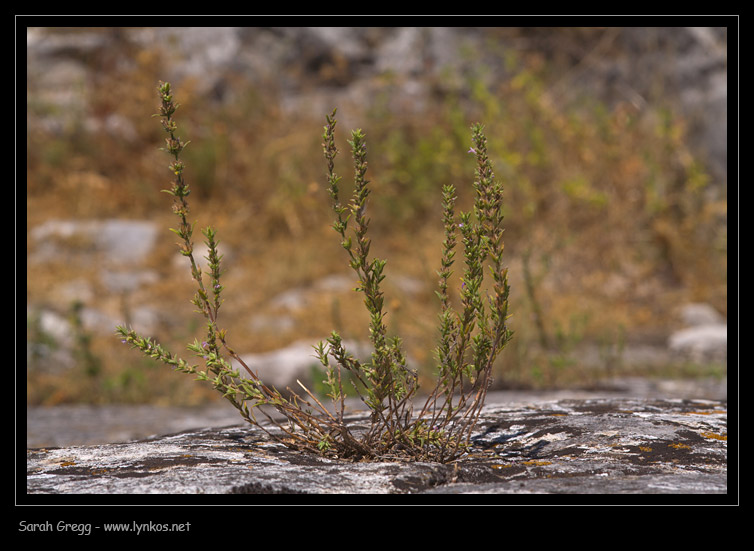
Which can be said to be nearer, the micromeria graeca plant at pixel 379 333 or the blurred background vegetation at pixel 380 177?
the micromeria graeca plant at pixel 379 333

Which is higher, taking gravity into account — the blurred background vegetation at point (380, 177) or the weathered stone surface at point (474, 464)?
the blurred background vegetation at point (380, 177)

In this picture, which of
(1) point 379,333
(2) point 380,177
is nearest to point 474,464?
(1) point 379,333

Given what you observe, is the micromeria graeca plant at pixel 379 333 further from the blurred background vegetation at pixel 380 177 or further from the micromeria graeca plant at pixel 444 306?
the blurred background vegetation at pixel 380 177

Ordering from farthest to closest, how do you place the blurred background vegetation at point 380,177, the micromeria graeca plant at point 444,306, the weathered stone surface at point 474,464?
the blurred background vegetation at point 380,177
the micromeria graeca plant at point 444,306
the weathered stone surface at point 474,464

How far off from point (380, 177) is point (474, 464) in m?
6.57

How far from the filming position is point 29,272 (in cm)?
747

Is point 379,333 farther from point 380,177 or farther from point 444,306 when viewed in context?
point 380,177

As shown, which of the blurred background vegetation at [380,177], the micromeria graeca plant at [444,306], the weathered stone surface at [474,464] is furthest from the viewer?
the blurred background vegetation at [380,177]

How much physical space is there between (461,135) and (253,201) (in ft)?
7.94

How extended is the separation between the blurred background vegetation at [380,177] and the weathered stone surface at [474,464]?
111 inches

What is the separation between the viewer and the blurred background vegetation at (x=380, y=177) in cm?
675

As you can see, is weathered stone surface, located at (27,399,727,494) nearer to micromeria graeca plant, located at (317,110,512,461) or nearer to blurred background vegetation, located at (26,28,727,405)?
micromeria graeca plant, located at (317,110,512,461)

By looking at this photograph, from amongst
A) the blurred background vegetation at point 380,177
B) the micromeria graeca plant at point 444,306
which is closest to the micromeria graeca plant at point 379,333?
the micromeria graeca plant at point 444,306
